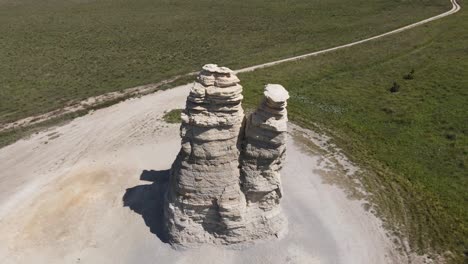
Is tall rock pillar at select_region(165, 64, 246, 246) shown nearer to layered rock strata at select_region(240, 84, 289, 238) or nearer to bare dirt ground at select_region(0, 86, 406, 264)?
layered rock strata at select_region(240, 84, 289, 238)

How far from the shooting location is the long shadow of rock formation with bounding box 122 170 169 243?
27266 millimetres

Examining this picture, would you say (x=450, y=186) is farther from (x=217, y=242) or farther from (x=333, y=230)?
(x=217, y=242)

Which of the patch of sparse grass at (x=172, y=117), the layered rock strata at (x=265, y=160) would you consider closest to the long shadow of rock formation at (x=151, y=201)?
the layered rock strata at (x=265, y=160)

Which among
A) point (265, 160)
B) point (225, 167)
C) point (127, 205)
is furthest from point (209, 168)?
point (127, 205)

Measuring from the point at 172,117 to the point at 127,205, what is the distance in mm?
15543

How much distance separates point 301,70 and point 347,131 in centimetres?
2024

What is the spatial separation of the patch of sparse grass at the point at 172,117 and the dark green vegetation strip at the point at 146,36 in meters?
12.3

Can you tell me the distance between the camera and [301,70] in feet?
195

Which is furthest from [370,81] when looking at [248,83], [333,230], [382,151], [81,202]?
[81,202]

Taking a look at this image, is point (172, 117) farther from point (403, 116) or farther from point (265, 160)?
point (403, 116)

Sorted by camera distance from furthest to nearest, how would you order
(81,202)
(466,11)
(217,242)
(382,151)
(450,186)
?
(466,11) < (382,151) < (450,186) < (81,202) < (217,242)

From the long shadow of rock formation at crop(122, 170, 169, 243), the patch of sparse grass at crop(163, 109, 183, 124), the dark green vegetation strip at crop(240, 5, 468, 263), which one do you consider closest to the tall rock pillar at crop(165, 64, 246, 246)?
the long shadow of rock formation at crop(122, 170, 169, 243)

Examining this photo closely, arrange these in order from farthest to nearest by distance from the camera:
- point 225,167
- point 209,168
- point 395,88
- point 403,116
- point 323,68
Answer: point 323,68 < point 395,88 < point 403,116 < point 225,167 < point 209,168

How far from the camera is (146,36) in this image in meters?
80.6
